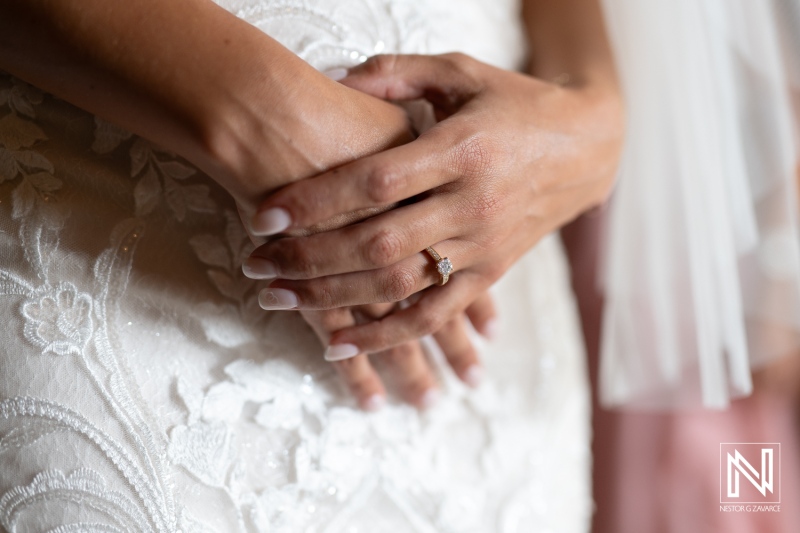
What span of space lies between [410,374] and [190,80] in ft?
1.24

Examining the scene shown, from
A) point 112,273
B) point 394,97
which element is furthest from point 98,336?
point 394,97

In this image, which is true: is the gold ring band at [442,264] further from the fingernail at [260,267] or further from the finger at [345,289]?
the fingernail at [260,267]

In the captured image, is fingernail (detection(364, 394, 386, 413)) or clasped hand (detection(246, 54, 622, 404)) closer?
clasped hand (detection(246, 54, 622, 404))

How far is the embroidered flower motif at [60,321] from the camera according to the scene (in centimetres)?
51

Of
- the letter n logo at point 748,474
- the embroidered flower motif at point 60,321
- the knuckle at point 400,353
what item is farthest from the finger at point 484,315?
the letter n logo at point 748,474

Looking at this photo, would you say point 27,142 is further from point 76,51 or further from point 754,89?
point 754,89

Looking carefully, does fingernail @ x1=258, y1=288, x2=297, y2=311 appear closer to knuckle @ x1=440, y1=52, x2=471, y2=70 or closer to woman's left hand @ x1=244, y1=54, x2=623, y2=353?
woman's left hand @ x1=244, y1=54, x2=623, y2=353

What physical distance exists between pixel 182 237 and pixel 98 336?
4.5 inches

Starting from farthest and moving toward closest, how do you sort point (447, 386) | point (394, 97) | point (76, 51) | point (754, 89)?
point (754, 89) < point (447, 386) < point (394, 97) < point (76, 51)

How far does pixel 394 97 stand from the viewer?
61 cm

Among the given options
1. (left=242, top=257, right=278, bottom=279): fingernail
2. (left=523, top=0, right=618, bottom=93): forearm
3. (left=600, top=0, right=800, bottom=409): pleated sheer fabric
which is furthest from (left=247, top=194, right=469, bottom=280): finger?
(left=600, top=0, right=800, bottom=409): pleated sheer fabric

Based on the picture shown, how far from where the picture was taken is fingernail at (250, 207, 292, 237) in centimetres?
49

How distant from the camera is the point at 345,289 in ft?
1.76

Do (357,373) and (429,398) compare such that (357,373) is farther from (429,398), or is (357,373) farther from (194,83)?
(194,83)
